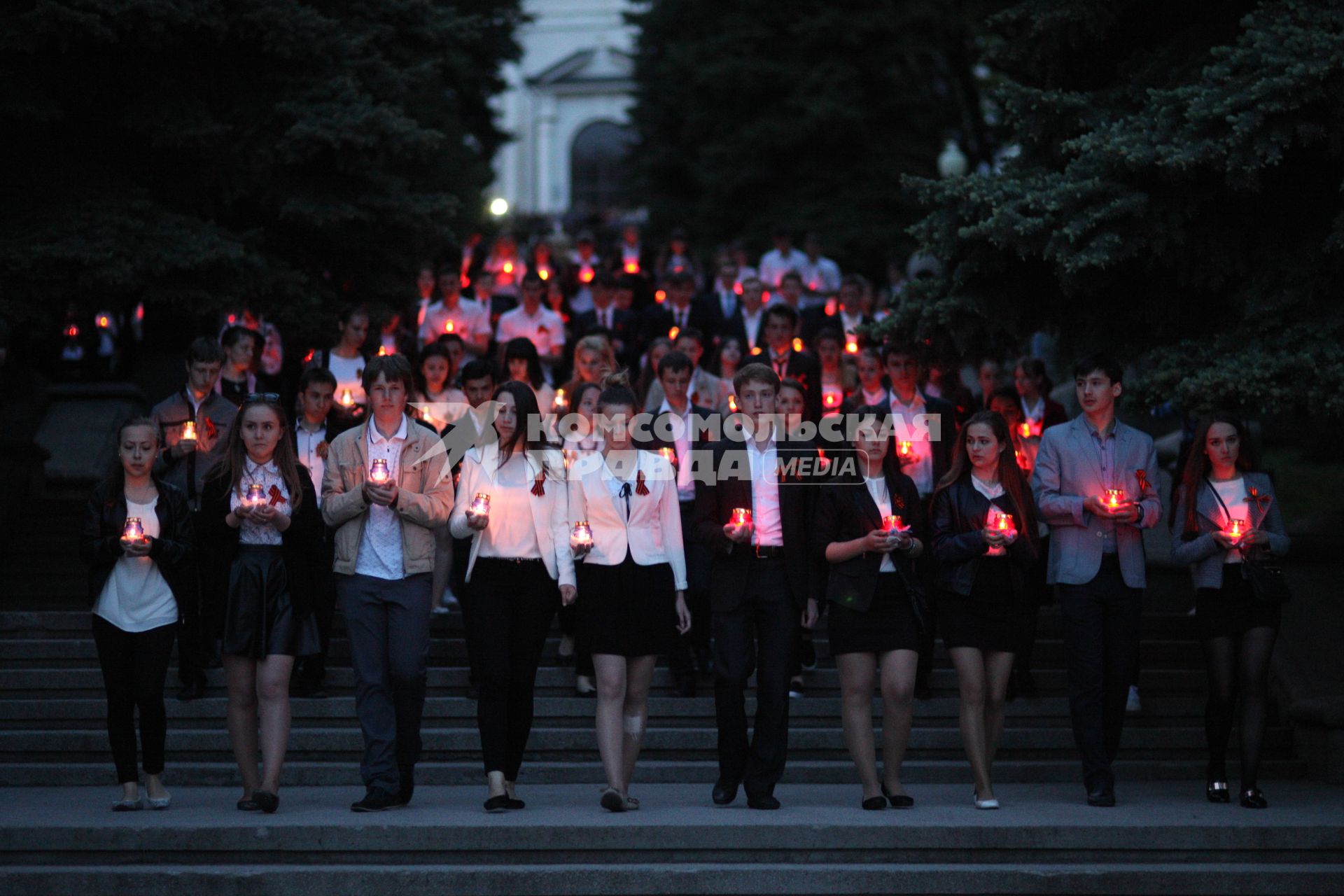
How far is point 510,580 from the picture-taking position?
8.95 m

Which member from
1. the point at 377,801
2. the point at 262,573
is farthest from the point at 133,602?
the point at 377,801

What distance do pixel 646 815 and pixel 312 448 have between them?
12.9ft

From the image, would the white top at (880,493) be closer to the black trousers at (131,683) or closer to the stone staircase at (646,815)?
the stone staircase at (646,815)

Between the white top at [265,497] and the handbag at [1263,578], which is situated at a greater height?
the white top at [265,497]

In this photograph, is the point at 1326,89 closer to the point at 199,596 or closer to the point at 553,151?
the point at 199,596

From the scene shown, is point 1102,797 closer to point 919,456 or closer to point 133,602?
point 919,456

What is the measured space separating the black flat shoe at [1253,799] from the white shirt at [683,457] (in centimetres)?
399

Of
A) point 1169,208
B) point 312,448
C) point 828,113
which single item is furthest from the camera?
point 828,113

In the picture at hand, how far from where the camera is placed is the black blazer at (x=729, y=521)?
8.96m

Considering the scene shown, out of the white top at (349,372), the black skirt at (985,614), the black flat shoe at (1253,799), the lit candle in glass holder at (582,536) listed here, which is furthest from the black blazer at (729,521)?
the white top at (349,372)

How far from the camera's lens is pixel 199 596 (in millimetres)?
10664

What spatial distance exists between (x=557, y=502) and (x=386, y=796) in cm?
186

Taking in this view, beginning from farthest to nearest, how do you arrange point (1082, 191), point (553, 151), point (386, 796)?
1. point (553, 151)
2. point (1082, 191)
3. point (386, 796)

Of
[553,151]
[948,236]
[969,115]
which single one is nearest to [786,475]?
[948,236]
